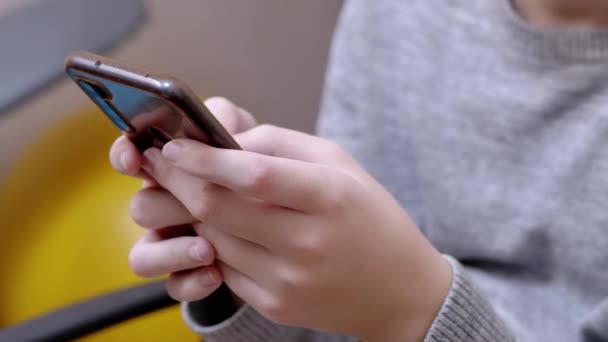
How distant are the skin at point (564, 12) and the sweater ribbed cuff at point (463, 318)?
21 cm

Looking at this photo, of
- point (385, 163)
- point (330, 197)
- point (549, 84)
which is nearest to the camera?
point (330, 197)

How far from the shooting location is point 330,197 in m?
0.31

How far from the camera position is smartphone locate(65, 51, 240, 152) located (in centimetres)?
26

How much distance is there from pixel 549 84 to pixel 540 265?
0.47 ft

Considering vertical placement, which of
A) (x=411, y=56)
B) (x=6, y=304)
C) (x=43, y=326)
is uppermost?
(x=411, y=56)

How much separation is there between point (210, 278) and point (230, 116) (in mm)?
102

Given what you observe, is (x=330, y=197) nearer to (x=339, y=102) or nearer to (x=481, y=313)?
(x=481, y=313)

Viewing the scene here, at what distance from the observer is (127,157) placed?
0.36 meters

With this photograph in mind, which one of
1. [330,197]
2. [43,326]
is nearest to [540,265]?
[330,197]

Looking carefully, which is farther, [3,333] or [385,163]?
[385,163]

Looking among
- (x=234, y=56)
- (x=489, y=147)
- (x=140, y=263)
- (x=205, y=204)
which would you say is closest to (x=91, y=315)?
(x=140, y=263)

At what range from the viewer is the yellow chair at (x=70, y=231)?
0.72 meters

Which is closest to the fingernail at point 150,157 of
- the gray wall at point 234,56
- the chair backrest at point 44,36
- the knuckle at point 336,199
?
the knuckle at point 336,199

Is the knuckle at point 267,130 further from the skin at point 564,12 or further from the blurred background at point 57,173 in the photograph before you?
the blurred background at point 57,173
